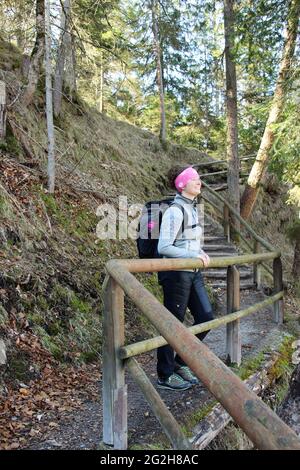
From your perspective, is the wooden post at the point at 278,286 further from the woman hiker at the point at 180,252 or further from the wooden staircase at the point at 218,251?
the woman hiker at the point at 180,252

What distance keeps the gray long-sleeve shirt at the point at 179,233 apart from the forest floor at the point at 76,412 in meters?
1.37

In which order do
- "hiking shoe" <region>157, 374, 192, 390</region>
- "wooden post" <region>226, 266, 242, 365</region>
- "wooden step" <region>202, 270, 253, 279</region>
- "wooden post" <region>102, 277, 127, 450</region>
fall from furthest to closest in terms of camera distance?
"wooden step" <region>202, 270, 253, 279</region>, "wooden post" <region>226, 266, 242, 365</region>, "hiking shoe" <region>157, 374, 192, 390</region>, "wooden post" <region>102, 277, 127, 450</region>

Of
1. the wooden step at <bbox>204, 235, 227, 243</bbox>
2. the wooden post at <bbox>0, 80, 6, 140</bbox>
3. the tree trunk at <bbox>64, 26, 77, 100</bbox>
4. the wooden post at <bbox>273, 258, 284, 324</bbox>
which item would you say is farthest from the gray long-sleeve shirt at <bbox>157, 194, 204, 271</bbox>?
the tree trunk at <bbox>64, 26, 77, 100</bbox>

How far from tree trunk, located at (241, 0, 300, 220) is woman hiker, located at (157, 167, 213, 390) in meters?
6.84

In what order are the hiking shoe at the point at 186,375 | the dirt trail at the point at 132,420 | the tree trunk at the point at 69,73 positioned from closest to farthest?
the dirt trail at the point at 132,420 < the hiking shoe at the point at 186,375 < the tree trunk at the point at 69,73

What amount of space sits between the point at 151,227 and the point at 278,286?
3.63 m

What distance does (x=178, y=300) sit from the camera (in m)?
3.97

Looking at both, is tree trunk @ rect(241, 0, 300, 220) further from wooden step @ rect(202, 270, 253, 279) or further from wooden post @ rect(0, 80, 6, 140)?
wooden post @ rect(0, 80, 6, 140)

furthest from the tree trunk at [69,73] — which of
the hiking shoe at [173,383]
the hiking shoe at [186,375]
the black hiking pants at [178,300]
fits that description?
the hiking shoe at [173,383]

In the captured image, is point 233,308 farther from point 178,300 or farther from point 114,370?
point 114,370

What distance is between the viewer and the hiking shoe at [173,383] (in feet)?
13.8

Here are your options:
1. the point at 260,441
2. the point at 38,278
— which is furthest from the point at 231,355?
the point at 260,441

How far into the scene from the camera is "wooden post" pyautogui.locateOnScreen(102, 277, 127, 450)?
2861 millimetres

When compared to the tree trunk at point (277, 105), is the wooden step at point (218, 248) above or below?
below
